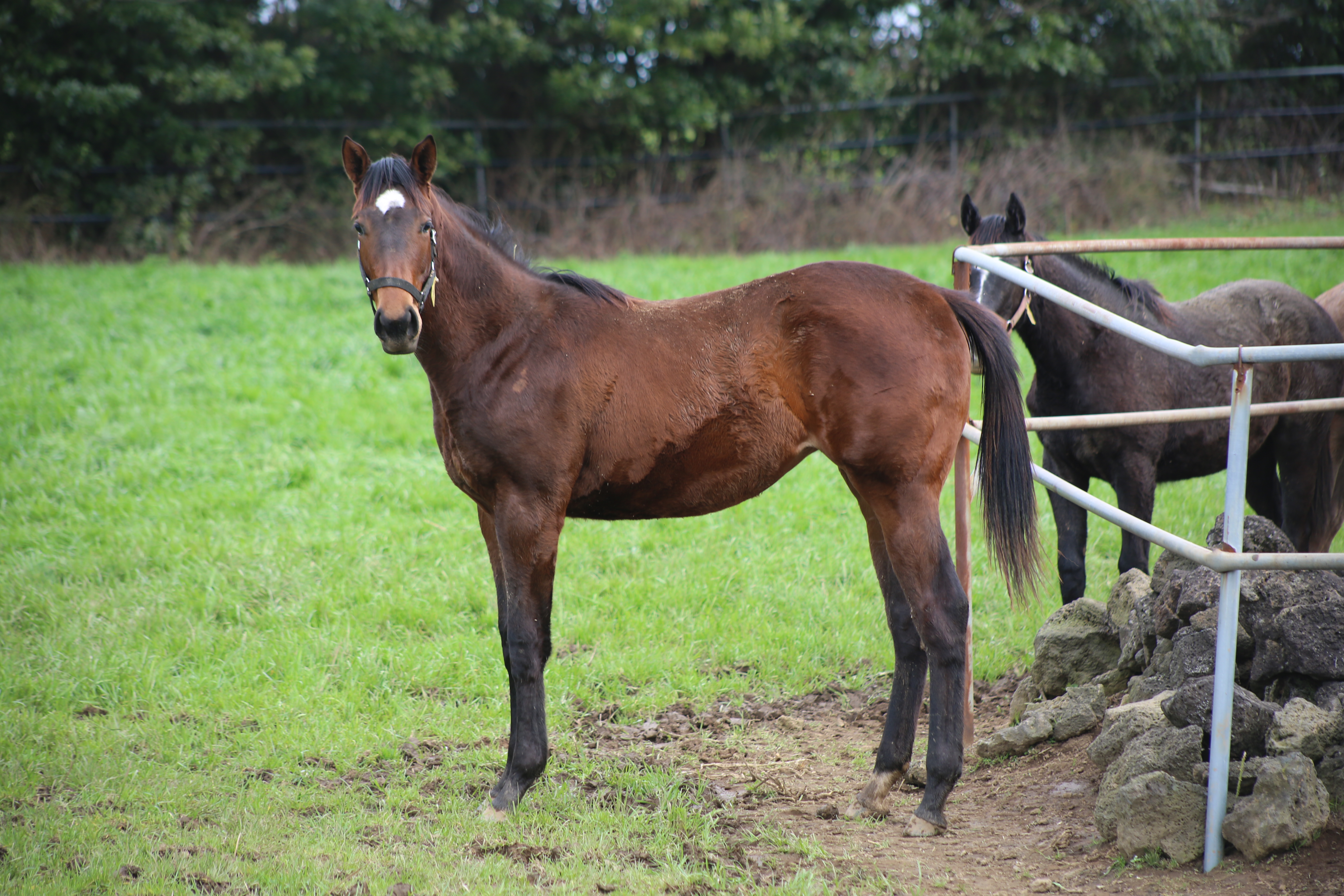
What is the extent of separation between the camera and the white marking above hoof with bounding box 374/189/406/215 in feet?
11.9

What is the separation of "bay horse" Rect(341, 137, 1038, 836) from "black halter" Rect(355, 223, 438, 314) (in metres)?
0.01

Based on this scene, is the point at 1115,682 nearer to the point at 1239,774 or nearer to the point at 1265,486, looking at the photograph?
the point at 1239,774

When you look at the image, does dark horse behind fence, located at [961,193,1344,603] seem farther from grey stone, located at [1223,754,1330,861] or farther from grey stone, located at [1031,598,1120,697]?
grey stone, located at [1223,754,1330,861]

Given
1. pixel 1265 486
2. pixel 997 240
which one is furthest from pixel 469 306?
pixel 1265 486

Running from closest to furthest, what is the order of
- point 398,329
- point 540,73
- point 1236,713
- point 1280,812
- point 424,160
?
point 1280,812 < point 1236,713 < point 398,329 < point 424,160 < point 540,73

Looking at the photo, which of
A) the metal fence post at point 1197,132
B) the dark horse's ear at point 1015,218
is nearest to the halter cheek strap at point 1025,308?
the dark horse's ear at point 1015,218

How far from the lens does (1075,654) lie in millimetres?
4562

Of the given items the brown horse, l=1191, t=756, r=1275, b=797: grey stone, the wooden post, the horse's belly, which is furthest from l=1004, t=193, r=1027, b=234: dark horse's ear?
l=1191, t=756, r=1275, b=797: grey stone

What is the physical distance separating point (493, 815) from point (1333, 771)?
9.47ft

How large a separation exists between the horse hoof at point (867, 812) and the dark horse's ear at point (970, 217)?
10.0ft

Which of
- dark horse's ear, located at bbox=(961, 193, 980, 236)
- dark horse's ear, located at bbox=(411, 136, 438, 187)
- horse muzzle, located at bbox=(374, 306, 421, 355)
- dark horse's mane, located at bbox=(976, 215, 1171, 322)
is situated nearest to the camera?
horse muzzle, located at bbox=(374, 306, 421, 355)

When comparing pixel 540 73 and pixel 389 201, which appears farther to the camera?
pixel 540 73

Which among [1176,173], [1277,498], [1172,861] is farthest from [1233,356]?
[1176,173]

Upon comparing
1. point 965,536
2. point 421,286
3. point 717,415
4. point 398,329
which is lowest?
point 965,536
